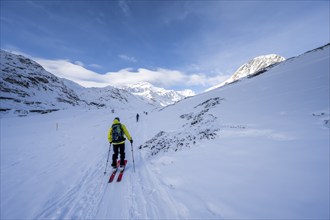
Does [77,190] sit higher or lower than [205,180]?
lower

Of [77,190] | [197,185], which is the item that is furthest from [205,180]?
[77,190]

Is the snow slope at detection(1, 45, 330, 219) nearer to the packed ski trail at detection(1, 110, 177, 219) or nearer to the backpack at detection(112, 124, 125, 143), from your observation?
→ the packed ski trail at detection(1, 110, 177, 219)

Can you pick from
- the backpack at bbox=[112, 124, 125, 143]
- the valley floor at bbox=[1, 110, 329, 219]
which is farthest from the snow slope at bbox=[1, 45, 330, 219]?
the backpack at bbox=[112, 124, 125, 143]

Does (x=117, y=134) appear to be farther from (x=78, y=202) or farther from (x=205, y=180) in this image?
(x=205, y=180)

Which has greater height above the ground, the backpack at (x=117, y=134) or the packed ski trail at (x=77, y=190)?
the backpack at (x=117, y=134)

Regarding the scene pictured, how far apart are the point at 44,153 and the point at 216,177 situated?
11628 millimetres

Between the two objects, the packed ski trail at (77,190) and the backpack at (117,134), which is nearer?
the packed ski trail at (77,190)

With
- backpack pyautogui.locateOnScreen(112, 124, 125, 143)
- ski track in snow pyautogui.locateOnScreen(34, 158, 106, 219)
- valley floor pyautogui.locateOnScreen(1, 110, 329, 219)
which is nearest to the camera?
valley floor pyautogui.locateOnScreen(1, 110, 329, 219)

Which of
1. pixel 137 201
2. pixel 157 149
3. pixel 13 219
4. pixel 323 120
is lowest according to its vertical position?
pixel 13 219

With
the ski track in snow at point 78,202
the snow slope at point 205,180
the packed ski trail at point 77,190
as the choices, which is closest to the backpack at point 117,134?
the packed ski trail at point 77,190

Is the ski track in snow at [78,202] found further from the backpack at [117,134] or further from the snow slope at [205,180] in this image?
the backpack at [117,134]

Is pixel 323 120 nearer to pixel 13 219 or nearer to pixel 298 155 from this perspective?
pixel 298 155

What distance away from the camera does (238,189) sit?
16.0 ft

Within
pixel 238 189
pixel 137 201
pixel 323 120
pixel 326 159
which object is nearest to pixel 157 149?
pixel 137 201
